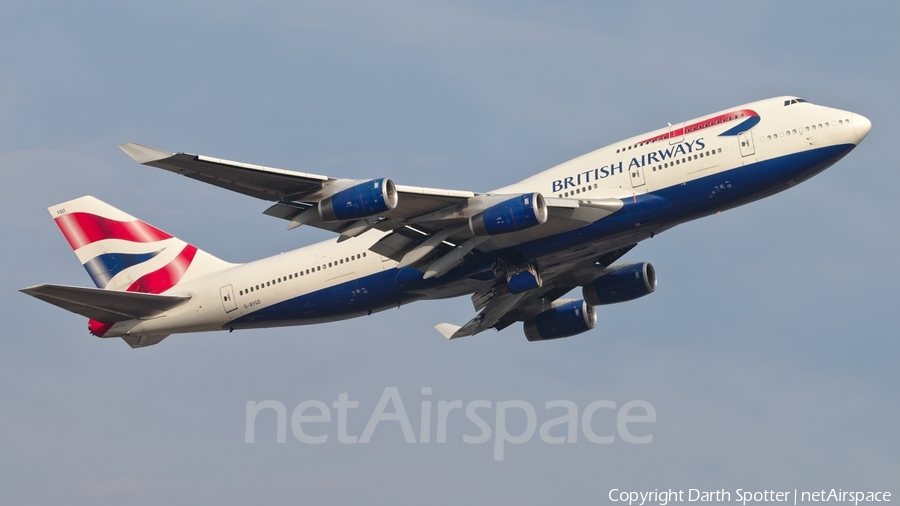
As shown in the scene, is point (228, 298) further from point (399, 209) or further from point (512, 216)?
point (512, 216)

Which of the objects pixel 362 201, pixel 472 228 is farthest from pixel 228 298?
pixel 472 228

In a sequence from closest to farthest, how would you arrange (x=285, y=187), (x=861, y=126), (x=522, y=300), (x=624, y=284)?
(x=285, y=187) < (x=861, y=126) < (x=624, y=284) < (x=522, y=300)

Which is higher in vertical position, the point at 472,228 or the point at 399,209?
the point at 399,209

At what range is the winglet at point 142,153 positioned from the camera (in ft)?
121

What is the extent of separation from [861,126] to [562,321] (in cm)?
1740

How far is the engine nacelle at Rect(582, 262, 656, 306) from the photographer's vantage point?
51.4 m

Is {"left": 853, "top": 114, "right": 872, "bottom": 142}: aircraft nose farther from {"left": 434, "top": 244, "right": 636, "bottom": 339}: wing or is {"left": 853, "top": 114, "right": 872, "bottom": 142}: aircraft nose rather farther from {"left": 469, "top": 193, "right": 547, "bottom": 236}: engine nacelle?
{"left": 469, "top": 193, "right": 547, "bottom": 236}: engine nacelle

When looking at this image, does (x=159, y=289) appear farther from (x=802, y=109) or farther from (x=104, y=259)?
(x=802, y=109)

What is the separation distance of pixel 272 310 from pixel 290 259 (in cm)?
231

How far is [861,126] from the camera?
42219 millimetres

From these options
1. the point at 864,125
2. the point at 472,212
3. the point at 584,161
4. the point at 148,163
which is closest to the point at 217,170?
the point at 148,163

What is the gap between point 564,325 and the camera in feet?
178

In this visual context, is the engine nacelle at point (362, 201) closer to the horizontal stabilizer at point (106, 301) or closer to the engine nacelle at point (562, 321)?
the horizontal stabilizer at point (106, 301)

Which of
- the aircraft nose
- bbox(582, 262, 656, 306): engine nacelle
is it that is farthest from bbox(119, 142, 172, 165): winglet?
the aircraft nose
